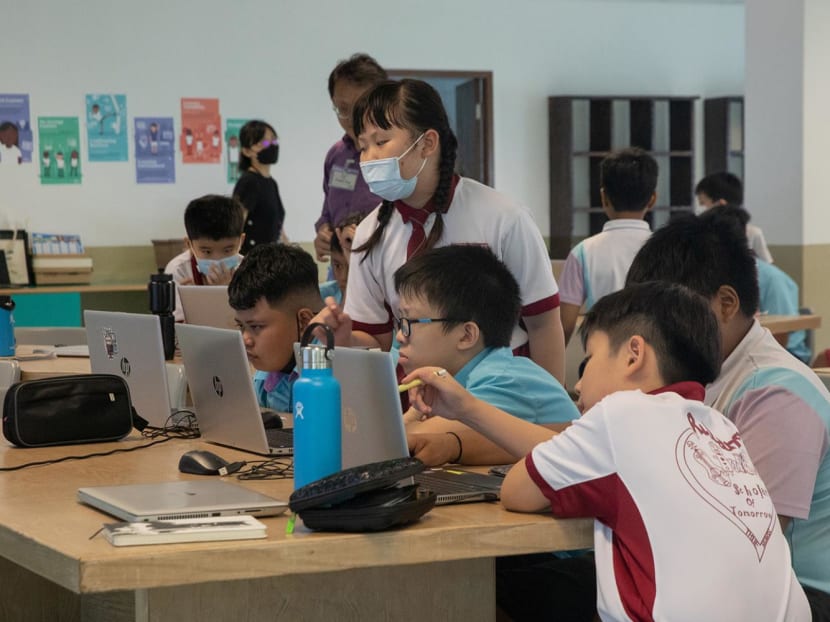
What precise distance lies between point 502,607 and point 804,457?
1.95 ft

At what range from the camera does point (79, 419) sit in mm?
2496

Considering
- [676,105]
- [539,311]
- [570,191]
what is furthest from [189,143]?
[539,311]

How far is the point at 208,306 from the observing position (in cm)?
369

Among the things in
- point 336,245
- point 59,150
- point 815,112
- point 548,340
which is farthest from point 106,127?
point 548,340

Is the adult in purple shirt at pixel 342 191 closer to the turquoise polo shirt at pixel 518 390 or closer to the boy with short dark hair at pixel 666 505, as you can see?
the turquoise polo shirt at pixel 518 390

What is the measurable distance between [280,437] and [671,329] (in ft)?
2.99

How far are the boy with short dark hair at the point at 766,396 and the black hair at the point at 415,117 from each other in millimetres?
824

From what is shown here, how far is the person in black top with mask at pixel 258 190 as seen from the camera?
694cm

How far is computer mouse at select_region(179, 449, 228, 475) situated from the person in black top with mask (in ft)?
15.2

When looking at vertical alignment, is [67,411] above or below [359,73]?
below

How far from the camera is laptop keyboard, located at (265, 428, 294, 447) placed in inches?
93.2

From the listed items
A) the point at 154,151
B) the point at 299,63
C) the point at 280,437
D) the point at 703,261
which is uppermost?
the point at 299,63

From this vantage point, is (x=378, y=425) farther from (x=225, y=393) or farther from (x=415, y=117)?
(x=415, y=117)

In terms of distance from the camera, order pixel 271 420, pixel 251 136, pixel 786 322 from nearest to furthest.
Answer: pixel 271 420 < pixel 786 322 < pixel 251 136
